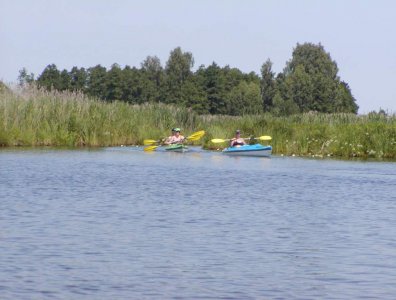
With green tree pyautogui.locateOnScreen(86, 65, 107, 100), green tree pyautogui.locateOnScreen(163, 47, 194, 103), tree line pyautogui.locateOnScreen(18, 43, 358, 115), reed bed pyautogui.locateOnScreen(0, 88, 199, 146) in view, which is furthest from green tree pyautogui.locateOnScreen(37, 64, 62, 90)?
reed bed pyautogui.locateOnScreen(0, 88, 199, 146)

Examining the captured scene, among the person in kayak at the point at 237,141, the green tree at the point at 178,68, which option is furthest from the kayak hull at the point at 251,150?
the green tree at the point at 178,68

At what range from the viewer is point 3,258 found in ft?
44.0

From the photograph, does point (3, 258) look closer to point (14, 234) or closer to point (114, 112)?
point (14, 234)

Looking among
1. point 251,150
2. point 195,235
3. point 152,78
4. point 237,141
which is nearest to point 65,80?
point 152,78

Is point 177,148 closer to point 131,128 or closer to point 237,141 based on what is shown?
point 237,141

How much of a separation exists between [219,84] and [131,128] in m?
54.1

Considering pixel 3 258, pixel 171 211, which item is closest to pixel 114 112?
pixel 171 211

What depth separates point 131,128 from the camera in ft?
157

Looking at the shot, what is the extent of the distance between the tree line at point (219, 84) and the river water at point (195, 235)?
64980 mm

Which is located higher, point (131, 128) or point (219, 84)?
point (219, 84)

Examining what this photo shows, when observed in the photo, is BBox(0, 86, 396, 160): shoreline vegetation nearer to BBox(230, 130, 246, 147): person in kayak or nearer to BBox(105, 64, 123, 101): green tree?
BBox(230, 130, 246, 147): person in kayak

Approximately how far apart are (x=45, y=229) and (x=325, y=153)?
25.0 m

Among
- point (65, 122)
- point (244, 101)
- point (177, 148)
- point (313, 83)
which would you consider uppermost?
point (313, 83)

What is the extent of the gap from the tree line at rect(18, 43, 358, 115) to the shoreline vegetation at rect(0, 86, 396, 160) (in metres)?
44.5
